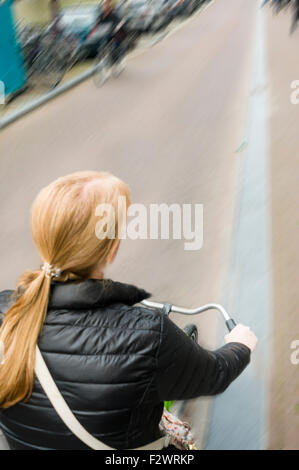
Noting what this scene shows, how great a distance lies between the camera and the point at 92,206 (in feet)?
3.39

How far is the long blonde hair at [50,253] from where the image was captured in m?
0.99

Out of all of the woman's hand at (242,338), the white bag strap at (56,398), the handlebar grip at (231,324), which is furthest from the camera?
the handlebar grip at (231,324)

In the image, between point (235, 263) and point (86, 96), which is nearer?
point (235, 263)

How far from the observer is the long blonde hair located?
0.99 meters

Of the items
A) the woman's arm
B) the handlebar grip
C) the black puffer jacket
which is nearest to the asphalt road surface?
the handlebar grip

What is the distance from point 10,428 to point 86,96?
6.96m

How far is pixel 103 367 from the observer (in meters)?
0.99

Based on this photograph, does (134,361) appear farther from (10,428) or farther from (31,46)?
(31,46)

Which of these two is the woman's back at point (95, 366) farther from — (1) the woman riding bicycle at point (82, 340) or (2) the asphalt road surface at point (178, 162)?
(2) the asphalt road surface at point (178, 162)

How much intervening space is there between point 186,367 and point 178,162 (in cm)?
400

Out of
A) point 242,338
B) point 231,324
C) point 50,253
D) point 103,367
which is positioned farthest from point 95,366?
point 231,324

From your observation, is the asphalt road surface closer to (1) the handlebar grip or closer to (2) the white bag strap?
(1) the handlebar grip

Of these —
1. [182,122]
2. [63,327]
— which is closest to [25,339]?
[63,327]

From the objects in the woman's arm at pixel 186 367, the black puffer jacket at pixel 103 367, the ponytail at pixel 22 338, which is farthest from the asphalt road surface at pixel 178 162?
the ponytail at pixel 22 338
